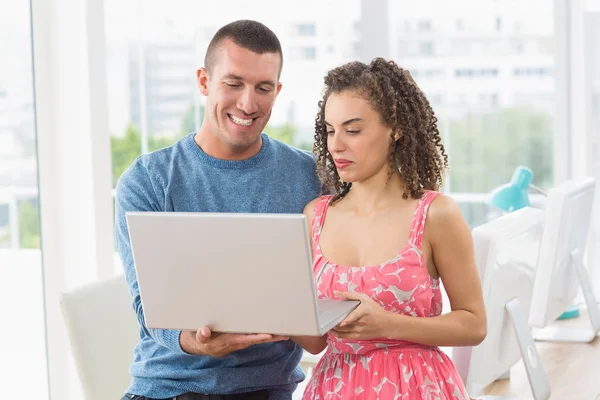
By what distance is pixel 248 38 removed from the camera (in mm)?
1774

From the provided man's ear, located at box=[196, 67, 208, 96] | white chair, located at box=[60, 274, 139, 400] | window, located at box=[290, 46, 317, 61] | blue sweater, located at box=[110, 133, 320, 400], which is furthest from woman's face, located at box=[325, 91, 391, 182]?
window, located at box=[290, 46, 317, 61]

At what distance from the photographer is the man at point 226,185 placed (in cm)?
172

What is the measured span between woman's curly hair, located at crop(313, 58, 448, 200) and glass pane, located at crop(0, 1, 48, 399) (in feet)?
3.84

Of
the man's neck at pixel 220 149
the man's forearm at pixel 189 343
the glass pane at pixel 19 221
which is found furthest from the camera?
the glass pane at pixel 19 221

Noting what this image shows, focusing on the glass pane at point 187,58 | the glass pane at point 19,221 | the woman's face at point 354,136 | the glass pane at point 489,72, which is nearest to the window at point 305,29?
the glass pane at point 187,58

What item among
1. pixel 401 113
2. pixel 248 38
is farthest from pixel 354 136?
pixel 248 38

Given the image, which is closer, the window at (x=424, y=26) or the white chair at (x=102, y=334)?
the white chair at (x=102, y=334)

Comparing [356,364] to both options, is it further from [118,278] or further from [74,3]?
[74,3]

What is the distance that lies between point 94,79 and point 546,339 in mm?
1610

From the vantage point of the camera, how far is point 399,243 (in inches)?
62.7

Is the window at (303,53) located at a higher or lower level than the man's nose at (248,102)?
higher

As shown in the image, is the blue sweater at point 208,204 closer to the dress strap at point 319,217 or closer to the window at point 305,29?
the dress strap at point 319,217

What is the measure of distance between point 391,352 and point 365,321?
0.46ft

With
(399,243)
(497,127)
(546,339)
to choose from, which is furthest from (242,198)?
(497,127)
